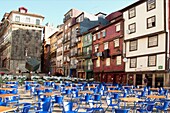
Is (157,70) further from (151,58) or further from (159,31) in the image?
(159,31)

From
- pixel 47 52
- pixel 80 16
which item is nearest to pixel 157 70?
pixel 80 16

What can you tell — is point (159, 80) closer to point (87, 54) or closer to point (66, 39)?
point (87, 54)

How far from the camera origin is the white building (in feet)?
95.4

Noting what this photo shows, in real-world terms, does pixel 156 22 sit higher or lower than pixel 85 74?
higher

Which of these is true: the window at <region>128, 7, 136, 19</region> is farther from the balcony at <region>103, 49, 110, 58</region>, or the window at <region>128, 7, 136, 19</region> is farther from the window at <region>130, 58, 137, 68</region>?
the balcony at <region>103, 49, 110, 58</region>

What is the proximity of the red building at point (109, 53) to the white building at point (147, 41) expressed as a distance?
5.97 ft

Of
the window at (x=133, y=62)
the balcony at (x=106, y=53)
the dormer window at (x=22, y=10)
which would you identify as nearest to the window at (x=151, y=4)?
the window at (x=133, y=62)

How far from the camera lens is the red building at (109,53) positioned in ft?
123

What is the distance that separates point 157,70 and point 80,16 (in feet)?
109

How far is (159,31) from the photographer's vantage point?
1159 inches

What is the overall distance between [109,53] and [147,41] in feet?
32.5

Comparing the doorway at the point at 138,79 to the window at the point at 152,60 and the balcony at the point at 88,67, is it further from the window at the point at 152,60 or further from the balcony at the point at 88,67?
the balcony at the point at 88,67

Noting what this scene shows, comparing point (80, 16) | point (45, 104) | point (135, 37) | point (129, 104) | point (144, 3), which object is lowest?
point (129, 104)

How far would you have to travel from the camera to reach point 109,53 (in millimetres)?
40562
